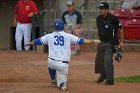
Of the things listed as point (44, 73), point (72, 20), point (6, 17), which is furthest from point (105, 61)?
point (6, 17)

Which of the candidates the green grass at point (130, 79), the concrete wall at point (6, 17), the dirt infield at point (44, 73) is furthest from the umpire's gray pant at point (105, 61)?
the concrete wall at point (6, 17)

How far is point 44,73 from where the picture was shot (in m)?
14.2

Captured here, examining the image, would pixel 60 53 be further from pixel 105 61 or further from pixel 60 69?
pixel 105 61

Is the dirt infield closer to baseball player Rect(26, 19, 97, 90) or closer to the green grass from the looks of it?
baseball player Rect(26, 19, 97, 90)

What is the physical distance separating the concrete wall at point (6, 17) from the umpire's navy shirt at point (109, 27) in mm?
11327

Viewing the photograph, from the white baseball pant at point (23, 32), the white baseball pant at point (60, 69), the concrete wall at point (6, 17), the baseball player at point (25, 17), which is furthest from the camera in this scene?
the concrete wall at point (6, 17)

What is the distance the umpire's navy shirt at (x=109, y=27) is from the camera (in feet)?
40.5

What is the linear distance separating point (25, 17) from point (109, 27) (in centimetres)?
646

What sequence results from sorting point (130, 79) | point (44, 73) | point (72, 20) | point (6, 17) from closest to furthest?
point (130, 79), point (44, 73), point (72, 20), point (6, 17)

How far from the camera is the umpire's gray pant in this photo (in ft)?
40.3

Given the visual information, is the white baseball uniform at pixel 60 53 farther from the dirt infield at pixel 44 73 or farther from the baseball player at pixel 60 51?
the dirt infield at pixel 44 73

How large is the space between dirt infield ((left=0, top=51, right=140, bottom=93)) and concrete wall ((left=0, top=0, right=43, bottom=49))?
5.31m

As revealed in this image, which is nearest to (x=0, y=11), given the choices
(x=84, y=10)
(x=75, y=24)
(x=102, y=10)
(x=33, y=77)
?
(x=84, y=10)

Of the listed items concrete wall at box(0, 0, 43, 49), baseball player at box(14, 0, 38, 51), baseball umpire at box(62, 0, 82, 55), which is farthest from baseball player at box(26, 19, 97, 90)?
concrete wall at box(0, 0, 43, 49)
